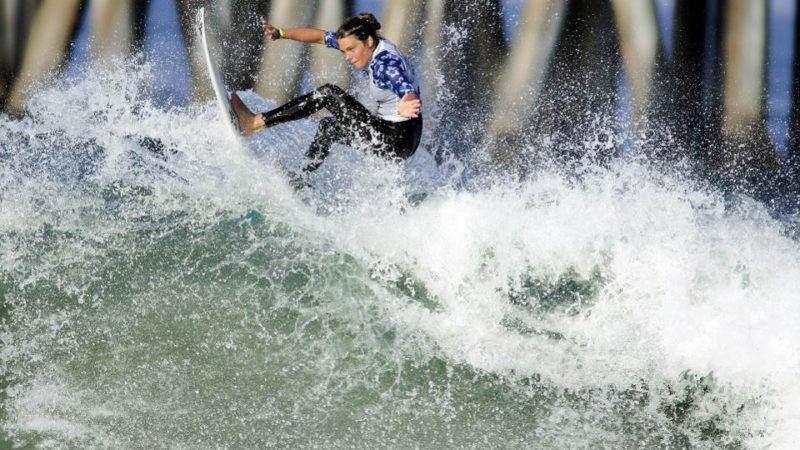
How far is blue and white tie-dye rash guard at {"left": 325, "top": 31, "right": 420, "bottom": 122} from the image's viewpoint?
4.34 m

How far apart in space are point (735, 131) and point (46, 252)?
667 centimetres

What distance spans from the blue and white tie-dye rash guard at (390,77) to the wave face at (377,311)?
0.42m

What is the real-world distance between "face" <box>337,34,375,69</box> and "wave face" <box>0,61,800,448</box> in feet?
2.20

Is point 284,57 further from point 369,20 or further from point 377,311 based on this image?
point 377,311

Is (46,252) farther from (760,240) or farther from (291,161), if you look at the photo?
(760,240)

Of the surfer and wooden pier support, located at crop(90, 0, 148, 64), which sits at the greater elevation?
the surfer

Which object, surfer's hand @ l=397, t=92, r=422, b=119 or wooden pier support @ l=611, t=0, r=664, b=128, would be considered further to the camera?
wooden pier support @ l=611, t=0, r=664, b=128

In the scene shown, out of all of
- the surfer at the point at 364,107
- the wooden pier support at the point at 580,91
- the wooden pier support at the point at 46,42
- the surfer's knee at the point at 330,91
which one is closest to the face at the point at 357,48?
the surfer at the point at 364,107

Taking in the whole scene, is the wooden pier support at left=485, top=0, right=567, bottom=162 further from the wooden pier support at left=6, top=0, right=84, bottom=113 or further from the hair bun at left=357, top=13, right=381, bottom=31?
the hair bun at left=357, top=13, right=381, bottom=31

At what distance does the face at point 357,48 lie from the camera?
171 inches

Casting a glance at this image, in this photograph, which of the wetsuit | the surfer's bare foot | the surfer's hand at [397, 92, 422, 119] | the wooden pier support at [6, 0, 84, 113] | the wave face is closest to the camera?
the wave face

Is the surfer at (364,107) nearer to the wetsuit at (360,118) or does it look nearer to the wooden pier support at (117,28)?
the wetsuit at (360,118)

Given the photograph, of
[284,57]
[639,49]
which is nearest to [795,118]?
[639,49]

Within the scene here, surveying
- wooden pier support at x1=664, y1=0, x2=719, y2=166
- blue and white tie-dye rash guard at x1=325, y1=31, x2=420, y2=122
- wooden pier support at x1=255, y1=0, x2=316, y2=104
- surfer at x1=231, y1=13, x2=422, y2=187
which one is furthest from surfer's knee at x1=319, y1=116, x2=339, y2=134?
wooden pier support at x1=664, y1=0, x2=719, y2=166
